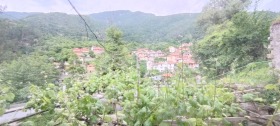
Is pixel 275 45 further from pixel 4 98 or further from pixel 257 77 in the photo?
pixel 4 98

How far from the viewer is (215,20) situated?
71.6ft

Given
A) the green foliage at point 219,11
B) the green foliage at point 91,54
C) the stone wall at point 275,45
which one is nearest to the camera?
the green foliage at point 91,54

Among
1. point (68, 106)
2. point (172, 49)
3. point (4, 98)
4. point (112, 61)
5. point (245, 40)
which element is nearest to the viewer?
point (4, 98)

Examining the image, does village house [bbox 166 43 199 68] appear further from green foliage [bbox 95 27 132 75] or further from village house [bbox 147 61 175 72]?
green foliage [bbox 95 27 132 75]

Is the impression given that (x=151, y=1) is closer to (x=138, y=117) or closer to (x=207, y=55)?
(x=138, y=117)

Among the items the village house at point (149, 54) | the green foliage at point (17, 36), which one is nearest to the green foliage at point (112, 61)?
the green foliage at point (17, 36)

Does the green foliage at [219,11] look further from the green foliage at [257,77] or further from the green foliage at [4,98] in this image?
the green foliage at [4,98]

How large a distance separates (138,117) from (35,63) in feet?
21.9

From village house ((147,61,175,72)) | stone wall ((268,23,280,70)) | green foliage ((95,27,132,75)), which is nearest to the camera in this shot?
village house ((147,61,175,72))

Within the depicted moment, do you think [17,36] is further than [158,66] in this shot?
Yes

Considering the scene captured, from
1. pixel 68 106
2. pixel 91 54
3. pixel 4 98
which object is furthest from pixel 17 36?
pixel 4 98

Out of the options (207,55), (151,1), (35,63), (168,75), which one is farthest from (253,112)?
(207,55)

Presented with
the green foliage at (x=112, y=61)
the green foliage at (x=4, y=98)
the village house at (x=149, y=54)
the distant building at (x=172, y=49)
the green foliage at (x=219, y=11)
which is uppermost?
the green foliage at (x=219, y=11)

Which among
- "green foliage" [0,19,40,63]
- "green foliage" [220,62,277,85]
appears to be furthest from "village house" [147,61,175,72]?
"green foliage" [0,19,40,63]
